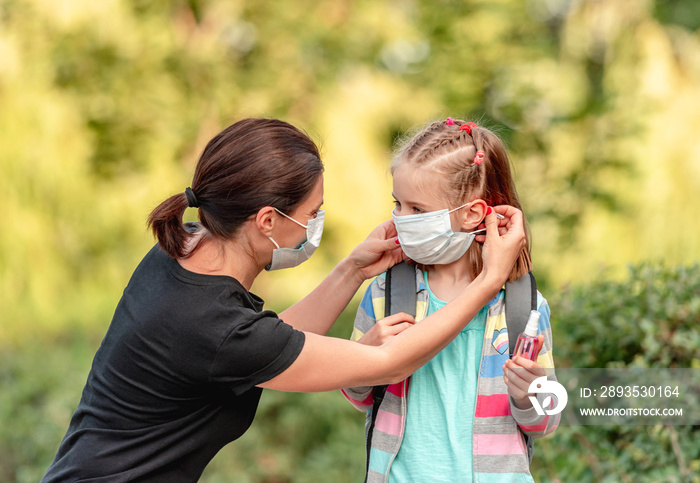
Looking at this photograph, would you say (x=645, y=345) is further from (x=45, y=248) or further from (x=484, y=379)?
(x=45, y=248)

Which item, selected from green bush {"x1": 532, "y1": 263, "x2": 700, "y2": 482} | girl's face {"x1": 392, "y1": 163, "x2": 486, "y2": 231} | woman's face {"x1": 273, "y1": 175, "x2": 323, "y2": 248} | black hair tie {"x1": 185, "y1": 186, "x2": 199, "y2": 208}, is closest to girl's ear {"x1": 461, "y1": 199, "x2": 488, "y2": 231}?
girl's face {"x1": 392, "y1": 163, "x2": 486, "y2": 231}

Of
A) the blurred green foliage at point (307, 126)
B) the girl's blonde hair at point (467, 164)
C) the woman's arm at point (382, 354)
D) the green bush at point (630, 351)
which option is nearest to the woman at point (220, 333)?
the woman's arm at point (382, 354)

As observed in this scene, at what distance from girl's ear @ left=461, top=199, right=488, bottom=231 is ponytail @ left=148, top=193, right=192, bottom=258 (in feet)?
3.01

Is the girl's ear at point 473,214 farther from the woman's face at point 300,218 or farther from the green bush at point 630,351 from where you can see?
the green bush at point 630,351

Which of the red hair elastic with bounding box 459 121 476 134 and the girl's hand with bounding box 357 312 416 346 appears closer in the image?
the girl's hand with bounding box 357 312 416 346

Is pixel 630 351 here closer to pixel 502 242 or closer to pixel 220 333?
pixel 502 242

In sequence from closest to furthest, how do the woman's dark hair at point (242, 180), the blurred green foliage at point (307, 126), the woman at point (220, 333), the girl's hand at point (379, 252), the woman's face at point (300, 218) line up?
1. the woman at point (220, 333)
2. the woman's dark hair at point (242, 180)
3. the woman's face at point (300, 218)
4. the girl's hand at point (379, 252)
5. the blurred green foliage at point (307, 126)

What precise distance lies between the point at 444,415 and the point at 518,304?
0.42 meters

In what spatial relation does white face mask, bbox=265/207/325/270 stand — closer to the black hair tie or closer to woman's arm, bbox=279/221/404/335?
woman's arm, bbox=279/221/404/335

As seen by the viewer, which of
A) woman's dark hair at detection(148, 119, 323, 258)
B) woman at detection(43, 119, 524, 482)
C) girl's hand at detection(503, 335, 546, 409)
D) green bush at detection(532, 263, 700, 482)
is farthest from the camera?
green bush at detection(532, 263, 700, 482)

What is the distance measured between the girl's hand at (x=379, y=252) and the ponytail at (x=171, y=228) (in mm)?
628

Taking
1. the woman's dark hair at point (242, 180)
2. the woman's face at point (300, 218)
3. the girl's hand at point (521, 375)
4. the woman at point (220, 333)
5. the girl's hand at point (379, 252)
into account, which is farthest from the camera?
the girl's hand at point (379, 252)

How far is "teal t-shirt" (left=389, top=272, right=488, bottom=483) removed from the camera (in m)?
2.06

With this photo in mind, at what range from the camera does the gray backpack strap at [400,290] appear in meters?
2.20
